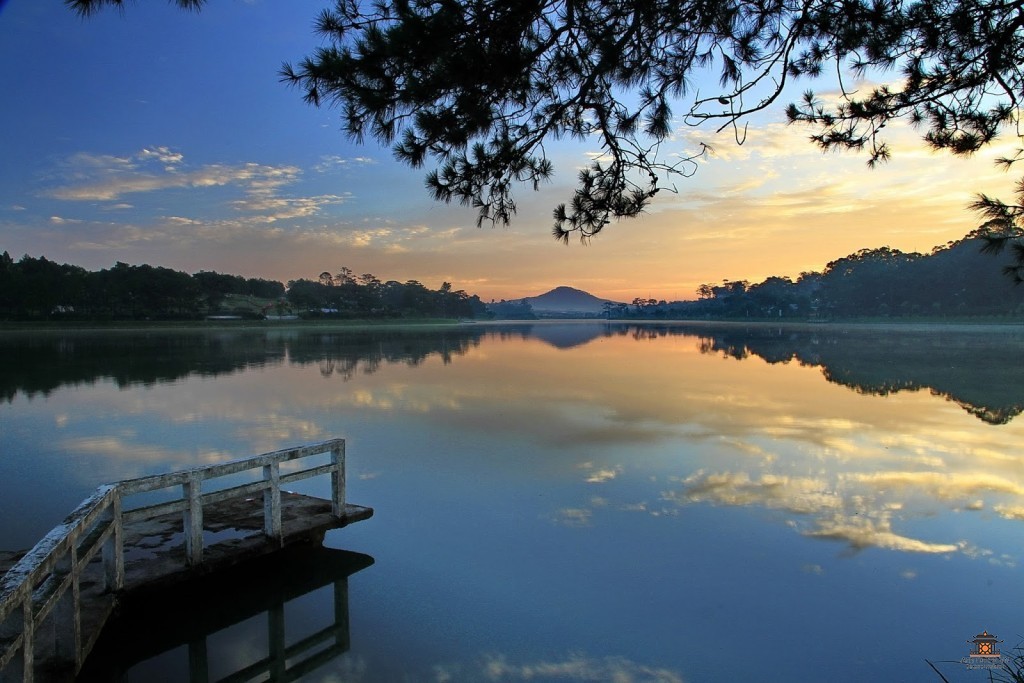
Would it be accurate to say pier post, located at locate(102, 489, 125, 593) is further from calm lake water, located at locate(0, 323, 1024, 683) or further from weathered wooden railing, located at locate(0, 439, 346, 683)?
calm lake water, located at locate(0, 323, 1024, 683)

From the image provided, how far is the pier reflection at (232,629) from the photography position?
4.52m

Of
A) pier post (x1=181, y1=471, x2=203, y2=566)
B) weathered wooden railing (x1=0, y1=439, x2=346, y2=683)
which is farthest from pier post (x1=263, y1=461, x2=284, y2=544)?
pier post (x1=181, y1=471, x2=203, y2=566)

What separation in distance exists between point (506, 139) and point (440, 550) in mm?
4030

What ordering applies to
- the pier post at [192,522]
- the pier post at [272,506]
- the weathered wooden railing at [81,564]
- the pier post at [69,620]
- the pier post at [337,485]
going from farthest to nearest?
the pier post at [337,485] → the pier post at [272,506] → the pier post at [192,522] → the pier post at [69,620] → the weathered wooden railing at [81,564]

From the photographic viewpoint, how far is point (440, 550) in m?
6.55

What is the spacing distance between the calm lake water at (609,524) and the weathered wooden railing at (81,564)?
52 cm

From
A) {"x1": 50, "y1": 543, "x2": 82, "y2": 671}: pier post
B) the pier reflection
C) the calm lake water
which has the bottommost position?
the pier reflection

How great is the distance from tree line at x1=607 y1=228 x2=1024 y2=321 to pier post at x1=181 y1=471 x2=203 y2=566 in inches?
2998

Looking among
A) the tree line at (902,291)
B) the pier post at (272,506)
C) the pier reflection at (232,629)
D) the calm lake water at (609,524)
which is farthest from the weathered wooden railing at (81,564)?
the tree line at (902,291)

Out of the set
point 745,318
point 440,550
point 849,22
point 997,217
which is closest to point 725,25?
point 849,22

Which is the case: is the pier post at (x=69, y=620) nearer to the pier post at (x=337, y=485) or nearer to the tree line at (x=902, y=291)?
the pier post at (x=337, y=485)

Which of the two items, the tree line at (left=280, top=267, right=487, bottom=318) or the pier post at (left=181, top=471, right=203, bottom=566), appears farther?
the tree line at (left=280, top=267, right=487, bottom=318)

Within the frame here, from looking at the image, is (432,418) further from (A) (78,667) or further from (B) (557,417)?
(A) (78,667)

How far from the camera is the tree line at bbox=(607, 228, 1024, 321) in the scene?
77.5 m
